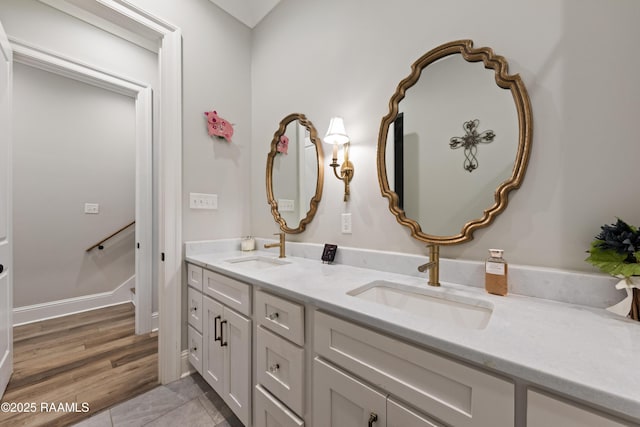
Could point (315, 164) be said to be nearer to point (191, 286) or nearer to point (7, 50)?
point (191, 286)

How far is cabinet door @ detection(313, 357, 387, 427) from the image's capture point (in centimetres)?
71

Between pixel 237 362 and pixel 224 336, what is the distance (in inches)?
6.4

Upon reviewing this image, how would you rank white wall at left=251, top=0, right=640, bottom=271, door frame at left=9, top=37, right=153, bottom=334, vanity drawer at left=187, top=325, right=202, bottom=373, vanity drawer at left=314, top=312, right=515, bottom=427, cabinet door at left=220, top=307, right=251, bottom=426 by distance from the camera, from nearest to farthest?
vanity drawer at left=314, top=312, right=515, bottom=427 → white wall at left=251, top=0, right=640, bottom=271 → cabinet door at left=220, top=307, right=251, bottom=426 → vanity drawer at left=187, top=325, right=202, bottom=373 → door frame at left=9, top=37, right=153, bottom=334

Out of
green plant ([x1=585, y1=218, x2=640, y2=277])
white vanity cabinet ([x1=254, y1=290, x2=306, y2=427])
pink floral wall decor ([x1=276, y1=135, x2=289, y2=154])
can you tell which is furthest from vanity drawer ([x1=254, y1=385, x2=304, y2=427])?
pink floral wall decor ([x1=276, y1=135, x2=289, y2=154])

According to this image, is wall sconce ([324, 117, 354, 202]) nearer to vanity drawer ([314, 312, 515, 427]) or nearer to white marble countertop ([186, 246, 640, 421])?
white marble countertop ([186, 246, 640, 421])

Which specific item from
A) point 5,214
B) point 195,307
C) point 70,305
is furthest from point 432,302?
point 70,305

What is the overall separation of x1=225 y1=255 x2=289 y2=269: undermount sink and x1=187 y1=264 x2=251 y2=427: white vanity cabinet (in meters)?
0.24

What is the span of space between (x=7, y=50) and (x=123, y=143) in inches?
69.7

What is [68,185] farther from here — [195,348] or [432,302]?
[432,302]

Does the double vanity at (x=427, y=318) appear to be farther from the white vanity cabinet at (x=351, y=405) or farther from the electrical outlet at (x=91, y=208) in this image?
the electrical outlet at (x=91, y=208)

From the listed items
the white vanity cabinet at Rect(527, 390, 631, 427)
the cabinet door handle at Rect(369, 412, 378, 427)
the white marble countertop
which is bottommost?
the cabinet door handle at Rect(369, 412, 378, 427)

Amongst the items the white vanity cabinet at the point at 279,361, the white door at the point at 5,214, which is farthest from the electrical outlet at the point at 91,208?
the white vanity cabinet at the point at 279,361

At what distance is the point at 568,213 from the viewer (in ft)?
2.86

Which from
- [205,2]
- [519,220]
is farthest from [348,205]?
[205,2]
